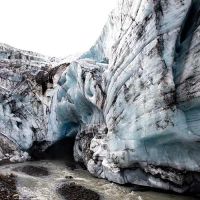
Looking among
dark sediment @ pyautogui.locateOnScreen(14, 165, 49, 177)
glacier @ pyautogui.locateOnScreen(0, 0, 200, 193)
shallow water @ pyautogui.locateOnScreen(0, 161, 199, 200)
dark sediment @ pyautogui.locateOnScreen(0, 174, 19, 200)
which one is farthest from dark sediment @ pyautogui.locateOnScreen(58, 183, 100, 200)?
dark sediment @ pyautogui.locateOnScreen(14, 165, 49, 177)

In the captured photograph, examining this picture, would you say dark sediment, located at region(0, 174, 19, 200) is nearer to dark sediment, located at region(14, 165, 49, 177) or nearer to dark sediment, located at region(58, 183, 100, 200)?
dark sediment, located at region(14, 165, 49, 177)

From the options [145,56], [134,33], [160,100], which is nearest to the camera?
[160,100]

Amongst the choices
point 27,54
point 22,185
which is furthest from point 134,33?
point 27,54

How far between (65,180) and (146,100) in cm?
674

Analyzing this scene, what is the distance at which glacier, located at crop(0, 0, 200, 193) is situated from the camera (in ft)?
43.7

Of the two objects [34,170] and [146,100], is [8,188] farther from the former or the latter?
[146,100]

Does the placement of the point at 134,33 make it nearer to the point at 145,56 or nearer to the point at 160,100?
the point at 145,56

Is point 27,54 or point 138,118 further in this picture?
point 27,54

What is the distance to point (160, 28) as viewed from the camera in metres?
14.0

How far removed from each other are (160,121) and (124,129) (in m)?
2.73

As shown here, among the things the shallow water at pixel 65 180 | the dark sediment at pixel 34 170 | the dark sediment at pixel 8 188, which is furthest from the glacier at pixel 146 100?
the dark sediment at pixel 8 188

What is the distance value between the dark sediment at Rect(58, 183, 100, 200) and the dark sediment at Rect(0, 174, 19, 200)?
84.3 inches

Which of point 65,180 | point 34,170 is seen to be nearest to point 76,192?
point 65,180

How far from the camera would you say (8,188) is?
15.0 metres
